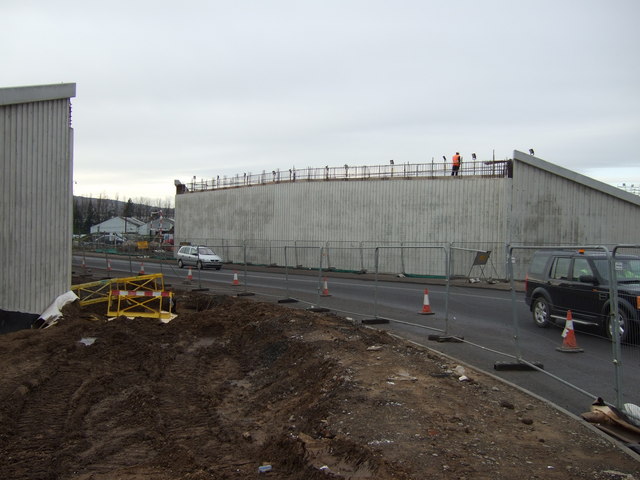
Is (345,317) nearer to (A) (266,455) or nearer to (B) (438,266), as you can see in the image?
(A) (266,455)

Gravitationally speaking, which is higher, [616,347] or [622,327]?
[622,327]

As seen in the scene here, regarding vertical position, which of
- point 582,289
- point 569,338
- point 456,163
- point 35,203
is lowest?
point 569,338

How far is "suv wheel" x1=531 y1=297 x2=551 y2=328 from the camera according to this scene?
9.03m

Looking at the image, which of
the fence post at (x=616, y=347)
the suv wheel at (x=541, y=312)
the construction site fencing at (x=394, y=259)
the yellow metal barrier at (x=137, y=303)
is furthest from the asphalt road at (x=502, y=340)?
the construction site fencing at (x=394, y=259)

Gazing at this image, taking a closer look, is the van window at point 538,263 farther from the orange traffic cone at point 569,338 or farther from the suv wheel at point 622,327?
the suv wheel at point 622,327

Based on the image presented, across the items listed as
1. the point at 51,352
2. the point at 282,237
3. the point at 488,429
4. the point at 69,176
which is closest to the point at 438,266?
the point at 282,237

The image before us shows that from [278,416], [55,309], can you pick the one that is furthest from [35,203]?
[278,416]

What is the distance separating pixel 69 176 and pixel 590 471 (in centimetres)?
1432

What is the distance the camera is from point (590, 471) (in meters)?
4.44

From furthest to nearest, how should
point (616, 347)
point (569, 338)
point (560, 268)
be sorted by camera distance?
point (560, 268)
point (569, 338)
point (616, 347)

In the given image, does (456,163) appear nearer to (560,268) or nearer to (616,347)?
(560,268)

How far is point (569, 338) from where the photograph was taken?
7.81m

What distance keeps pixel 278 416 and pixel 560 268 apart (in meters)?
7.50

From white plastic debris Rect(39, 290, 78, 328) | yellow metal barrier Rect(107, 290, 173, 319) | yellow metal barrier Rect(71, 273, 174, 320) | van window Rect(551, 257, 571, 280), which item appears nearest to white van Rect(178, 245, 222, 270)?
yellow metal barrier Rect(71, 273, 174, 320)
